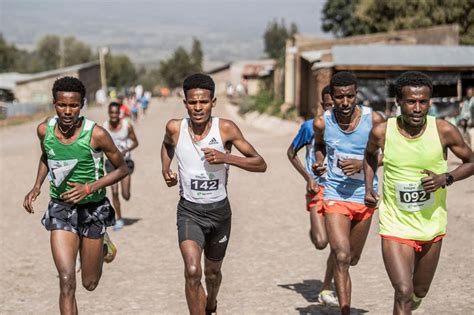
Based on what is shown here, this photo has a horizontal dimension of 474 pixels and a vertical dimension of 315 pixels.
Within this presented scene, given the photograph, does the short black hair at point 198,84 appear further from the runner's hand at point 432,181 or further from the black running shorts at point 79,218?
the runner's hand at point 432,181

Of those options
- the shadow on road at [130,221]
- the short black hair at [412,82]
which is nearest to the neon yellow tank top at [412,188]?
the short black hair at [412,82]

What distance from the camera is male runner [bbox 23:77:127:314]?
615 centimetres

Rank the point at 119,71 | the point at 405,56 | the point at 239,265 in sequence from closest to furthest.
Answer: the point at 239,265 < the point at 405,56 < the point at 119,71

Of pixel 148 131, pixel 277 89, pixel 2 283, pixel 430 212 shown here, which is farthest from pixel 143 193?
pixel 277 89

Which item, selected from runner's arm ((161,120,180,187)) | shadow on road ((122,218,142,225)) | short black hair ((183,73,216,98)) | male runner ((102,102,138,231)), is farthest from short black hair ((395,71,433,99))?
shadow on road ((122,218,142,225))

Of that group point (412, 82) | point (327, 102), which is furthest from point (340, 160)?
point (412, 82)

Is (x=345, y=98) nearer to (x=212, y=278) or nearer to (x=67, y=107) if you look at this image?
(x=212, y=278)

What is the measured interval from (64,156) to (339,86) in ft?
7.74

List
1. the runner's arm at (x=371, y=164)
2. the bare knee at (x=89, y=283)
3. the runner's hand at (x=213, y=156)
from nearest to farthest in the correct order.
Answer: the runner's hand at (x=213, y=156)
the runner's arm at (x=371, y=164)
the bare knee at (x=89, y=283)

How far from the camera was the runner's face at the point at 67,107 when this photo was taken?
6148 mm

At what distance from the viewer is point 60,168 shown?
6199mm

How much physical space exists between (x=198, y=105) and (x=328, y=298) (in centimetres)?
251

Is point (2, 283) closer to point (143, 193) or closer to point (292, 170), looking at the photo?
point (143, 193)

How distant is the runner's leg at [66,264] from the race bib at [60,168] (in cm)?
41
